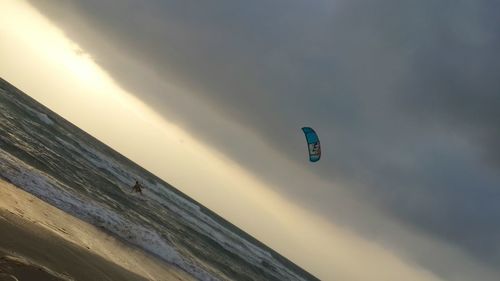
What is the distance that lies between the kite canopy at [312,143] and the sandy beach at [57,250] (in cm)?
1114

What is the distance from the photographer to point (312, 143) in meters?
30.4

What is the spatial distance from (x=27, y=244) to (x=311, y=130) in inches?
789

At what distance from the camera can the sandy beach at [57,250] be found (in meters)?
11.0

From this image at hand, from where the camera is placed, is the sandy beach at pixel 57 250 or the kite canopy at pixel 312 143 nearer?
the sandy beach at pixel 57 250

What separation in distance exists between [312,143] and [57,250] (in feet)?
64.1

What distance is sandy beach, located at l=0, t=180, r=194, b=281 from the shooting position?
1102cm

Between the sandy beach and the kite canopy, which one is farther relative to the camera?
the kite canopy

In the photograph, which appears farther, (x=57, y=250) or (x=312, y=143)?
(x=312, y=143)

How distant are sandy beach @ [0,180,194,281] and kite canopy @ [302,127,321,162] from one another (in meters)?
11.1

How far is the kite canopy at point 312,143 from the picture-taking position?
97.7ft

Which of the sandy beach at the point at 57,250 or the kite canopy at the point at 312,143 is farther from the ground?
the kite canopy at the point at 312,143

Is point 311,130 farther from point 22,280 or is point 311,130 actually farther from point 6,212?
point 22,280

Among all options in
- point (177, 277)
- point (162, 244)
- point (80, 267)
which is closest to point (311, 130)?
point (162, 244)

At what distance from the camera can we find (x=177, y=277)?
21.0 meters
